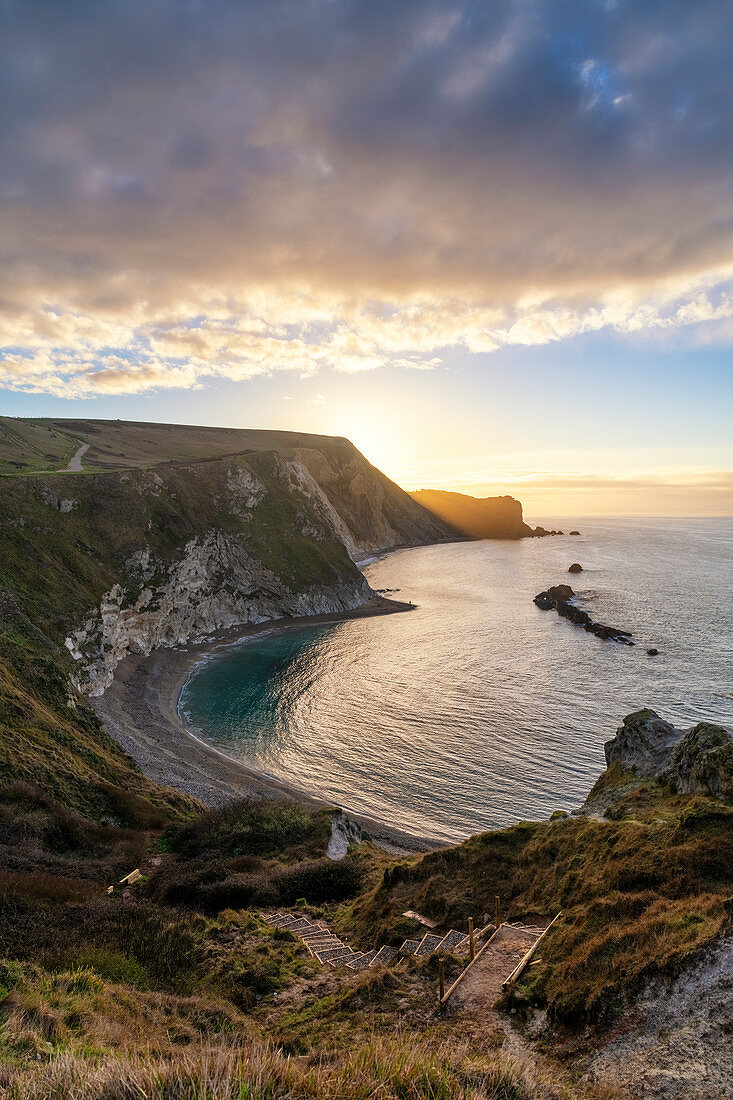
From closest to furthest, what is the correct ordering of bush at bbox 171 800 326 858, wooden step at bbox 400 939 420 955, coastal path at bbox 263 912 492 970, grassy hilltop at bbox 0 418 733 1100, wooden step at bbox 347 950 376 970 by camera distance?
grassy hilltop at bbox 0 418 733 1100, coastal path at bbox 263 912 492 970, wooden step at bbox 400 939 420 955, wooden step at bbox 347 950 376 970, bush at bbox 171 800 326 858

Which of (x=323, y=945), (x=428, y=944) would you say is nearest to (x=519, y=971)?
(x=428, y=944)

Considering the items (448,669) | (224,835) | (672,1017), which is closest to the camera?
(672,1017)

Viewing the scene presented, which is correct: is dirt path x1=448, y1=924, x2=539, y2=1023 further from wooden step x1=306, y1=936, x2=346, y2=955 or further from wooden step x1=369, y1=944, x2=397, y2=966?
wooden step x1=306, y1=936, x2=346, y2=955

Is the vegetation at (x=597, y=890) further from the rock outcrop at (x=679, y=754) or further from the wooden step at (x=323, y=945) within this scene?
the wooden step at (x=323, y=945)

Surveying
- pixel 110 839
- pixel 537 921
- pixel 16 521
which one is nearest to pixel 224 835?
pixel 110 839

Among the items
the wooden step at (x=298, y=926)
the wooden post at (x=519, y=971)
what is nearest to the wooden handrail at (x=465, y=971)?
the wooden post at (x=519, y=971)

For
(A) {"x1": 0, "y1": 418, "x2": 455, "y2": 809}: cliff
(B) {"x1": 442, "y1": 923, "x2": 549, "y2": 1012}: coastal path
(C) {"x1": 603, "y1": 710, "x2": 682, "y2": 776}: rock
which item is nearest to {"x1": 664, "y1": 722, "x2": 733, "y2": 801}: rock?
(C) {"x1": 603, "y1": 710, "x2": 682, "y2": 776}: rock

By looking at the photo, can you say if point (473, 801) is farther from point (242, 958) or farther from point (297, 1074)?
point (297, 1074)

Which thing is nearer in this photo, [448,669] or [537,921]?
[537,921]
